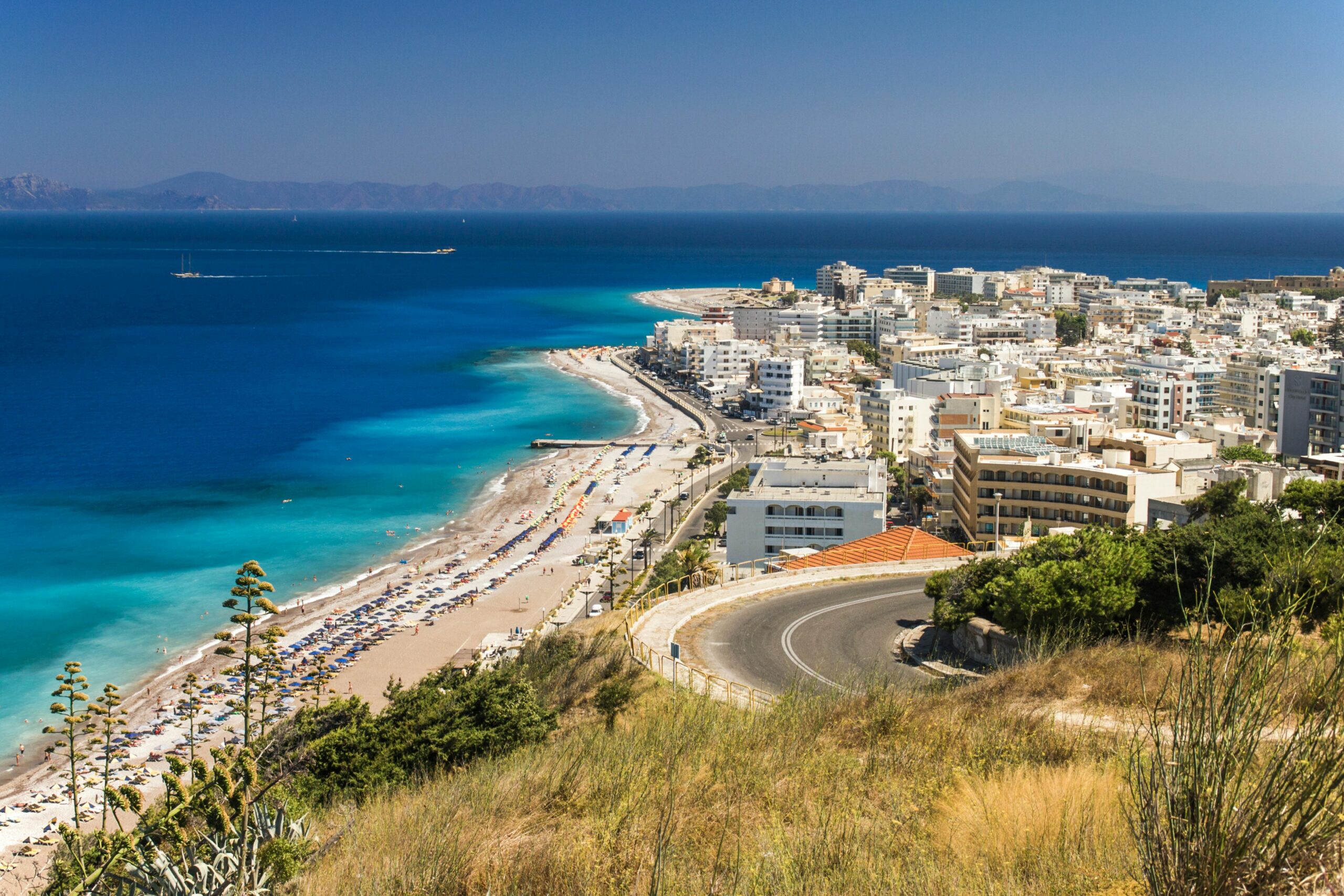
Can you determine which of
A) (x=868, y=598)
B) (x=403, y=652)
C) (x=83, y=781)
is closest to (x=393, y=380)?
(x=403, y=652)

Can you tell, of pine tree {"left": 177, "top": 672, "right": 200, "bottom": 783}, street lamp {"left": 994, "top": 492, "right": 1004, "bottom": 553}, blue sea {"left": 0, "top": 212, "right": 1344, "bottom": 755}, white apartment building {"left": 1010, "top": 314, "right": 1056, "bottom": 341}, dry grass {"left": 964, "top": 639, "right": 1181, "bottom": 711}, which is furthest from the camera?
white apartment building {"left": 1010, "top": 314, "right": 1056, "bottom": 341}

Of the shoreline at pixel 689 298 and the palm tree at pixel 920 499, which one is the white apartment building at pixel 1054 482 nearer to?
the palm tree at pixel 920 499

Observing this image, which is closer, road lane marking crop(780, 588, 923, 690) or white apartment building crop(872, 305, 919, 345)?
road lane marking crop(780, 588, 923, 690)

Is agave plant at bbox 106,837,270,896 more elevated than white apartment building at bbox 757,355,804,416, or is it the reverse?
agave plant at bbox 106,837,270,896

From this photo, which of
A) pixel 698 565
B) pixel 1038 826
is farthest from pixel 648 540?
pixel 1038 826

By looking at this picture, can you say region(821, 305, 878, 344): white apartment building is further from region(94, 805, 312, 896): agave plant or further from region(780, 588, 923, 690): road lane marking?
region(94, 805, 312, 896): agave plant

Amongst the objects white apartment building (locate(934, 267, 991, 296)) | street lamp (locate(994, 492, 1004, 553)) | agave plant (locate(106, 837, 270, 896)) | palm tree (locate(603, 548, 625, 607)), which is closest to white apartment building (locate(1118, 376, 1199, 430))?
street lamp (locate(994, 492, 1004, 553))

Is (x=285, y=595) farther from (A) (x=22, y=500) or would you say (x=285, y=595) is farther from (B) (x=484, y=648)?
(A) (x=22, y=500)
